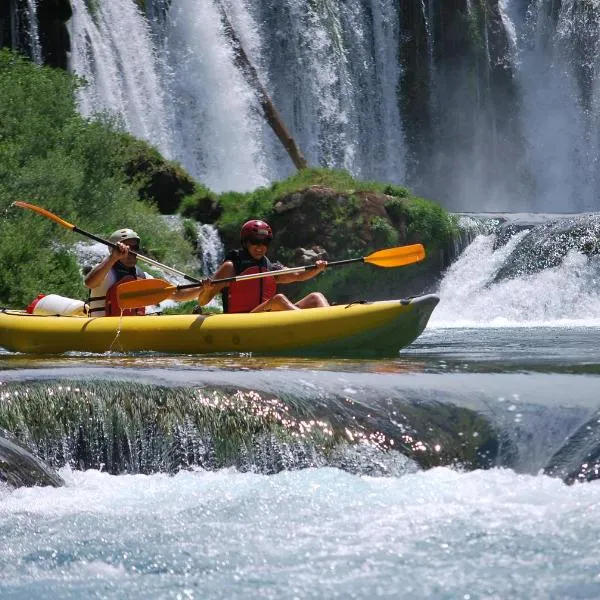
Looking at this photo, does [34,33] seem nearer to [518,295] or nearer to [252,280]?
[518,295]

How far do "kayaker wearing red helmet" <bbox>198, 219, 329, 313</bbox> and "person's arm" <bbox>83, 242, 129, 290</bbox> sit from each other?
2.23 ft

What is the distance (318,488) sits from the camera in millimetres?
5418

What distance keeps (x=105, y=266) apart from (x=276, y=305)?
132 centimetres

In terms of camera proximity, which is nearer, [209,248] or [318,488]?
[318,488]

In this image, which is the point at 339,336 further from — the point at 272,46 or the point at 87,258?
the point at 272,46

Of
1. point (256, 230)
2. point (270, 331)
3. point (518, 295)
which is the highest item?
point (256, 230)

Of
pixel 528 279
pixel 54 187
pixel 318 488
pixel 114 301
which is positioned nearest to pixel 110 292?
pixel 114 301

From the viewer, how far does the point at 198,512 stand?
5070mm

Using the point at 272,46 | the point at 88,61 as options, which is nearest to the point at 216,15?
the point at 272,46

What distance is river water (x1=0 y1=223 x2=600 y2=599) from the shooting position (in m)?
4.27

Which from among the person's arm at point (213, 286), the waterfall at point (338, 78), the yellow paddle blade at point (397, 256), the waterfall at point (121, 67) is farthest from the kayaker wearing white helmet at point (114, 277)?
the waterfall at point (338, 78)

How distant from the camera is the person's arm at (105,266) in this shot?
8715mm

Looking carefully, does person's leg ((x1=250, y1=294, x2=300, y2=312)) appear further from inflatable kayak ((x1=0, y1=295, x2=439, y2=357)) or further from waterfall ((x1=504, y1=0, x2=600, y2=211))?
waterfall ((x1=504, y1=0, x2=600, y2=211))

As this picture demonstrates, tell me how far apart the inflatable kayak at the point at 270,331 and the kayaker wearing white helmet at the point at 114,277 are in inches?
12.7
